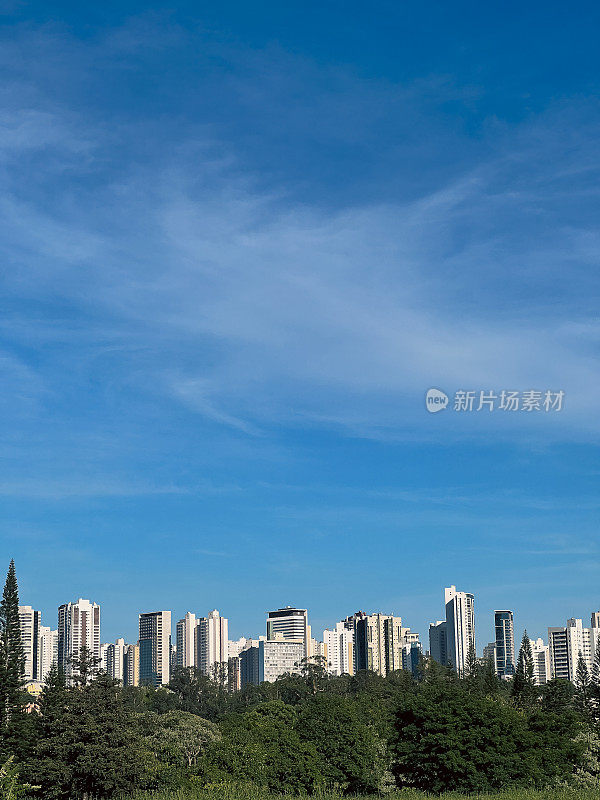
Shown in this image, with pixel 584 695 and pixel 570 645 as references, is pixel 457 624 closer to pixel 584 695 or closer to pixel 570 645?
pixel 570 645

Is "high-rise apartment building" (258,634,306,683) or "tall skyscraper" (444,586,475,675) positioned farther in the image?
"high-rise apartment building" (258,634,306,683)

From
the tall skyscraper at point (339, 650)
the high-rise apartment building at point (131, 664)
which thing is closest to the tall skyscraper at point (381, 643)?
the tall skyscraper at point (339, 650)

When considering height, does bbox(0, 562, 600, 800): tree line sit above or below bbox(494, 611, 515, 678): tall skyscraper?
below

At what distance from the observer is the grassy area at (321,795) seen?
28.7 metres

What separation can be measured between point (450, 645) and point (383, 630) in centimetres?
1608

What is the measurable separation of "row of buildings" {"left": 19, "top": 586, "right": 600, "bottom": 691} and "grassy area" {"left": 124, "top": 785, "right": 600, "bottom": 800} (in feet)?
357

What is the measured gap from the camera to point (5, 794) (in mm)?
17641

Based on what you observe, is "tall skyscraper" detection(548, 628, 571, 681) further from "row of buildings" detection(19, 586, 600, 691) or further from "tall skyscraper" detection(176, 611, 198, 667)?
"tall skyscraper" detection(176, 611, 198, 667)

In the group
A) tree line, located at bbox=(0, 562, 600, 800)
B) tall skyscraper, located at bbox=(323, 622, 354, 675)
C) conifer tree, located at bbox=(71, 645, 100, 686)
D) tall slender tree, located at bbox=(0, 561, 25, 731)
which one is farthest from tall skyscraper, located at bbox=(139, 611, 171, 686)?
conifer tree, located at bbox=(71, 645, 100, 686)

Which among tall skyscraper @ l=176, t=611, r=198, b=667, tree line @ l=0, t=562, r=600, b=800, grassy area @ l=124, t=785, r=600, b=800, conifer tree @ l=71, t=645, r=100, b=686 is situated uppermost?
tall skyscraper @ l=176, t=611, r=198, b=667

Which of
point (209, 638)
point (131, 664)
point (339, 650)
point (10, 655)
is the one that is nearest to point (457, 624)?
point (339, 650)

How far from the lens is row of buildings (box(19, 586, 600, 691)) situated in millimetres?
146750

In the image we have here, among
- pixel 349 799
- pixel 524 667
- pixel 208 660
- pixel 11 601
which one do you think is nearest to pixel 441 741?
pixel 349 799

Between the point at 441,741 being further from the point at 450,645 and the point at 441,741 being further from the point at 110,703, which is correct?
the point at 450,645
